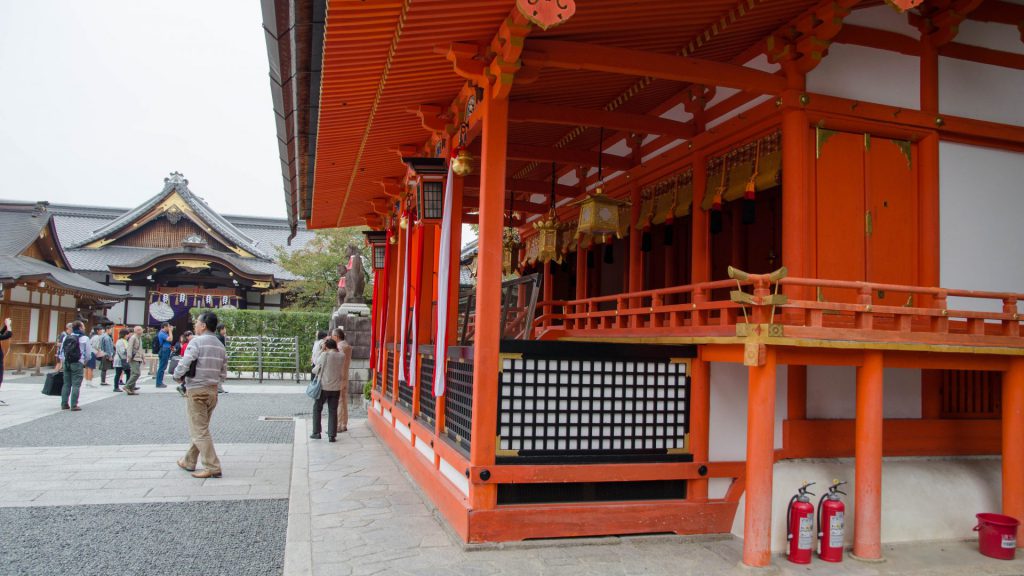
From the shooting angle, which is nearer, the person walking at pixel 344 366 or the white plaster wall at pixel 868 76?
the white plaster wall at pixel 868 76

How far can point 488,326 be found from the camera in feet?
18.4

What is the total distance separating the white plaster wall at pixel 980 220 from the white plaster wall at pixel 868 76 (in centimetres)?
68

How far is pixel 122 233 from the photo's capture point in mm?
31719

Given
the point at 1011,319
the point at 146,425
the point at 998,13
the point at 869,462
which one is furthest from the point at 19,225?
the point at 1011,319

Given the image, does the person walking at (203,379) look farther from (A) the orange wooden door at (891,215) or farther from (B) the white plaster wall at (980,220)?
(B) the white plaster wall at (980,220)

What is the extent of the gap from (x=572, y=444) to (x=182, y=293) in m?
27.6

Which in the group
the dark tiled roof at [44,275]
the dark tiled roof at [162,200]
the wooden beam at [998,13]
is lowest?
the dark tiled roof at [44,275]

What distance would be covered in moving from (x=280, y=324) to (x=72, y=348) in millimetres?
13254

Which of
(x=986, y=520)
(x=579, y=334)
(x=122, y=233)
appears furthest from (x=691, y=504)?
(x=122, y=233)

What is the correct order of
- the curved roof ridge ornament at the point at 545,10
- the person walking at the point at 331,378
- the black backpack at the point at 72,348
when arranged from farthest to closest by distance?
the black backpack at the point at 72,348 → the person walking at the point at 331,378 → the curved roof ridge ornament at the point at 545,10

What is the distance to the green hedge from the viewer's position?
26188mm

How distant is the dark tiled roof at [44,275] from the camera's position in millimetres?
20592

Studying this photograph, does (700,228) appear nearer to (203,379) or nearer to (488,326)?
(488,326)

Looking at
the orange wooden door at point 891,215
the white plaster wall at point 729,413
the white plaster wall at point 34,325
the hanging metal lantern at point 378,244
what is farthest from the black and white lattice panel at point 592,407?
the white plaster wall at point 34,325
